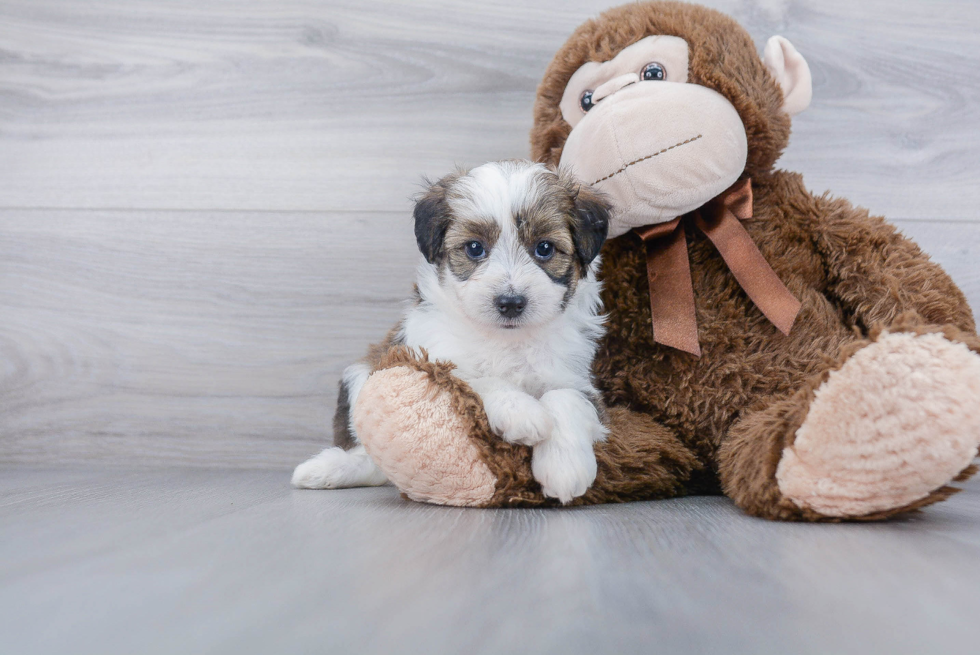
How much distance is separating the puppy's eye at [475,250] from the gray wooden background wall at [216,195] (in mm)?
636

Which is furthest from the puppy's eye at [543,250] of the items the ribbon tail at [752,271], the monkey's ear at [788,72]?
the monkey's ear at [788,72]

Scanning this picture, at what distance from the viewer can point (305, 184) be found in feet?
6.63

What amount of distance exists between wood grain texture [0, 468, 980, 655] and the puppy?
28 cm

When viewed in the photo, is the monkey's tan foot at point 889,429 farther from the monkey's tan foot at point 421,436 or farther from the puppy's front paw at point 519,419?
the monkey's tan foot at point 421,436

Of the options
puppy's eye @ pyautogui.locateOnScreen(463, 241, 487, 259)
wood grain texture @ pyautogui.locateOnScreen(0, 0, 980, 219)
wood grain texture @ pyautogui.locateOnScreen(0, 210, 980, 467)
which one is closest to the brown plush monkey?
puppy's eye @ pyautogui.locateOnScreen(463, 241, 487, 259)

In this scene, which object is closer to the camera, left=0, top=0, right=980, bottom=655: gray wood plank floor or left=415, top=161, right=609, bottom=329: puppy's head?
left=415, top=161, right=609, bottom=329: puppy's head

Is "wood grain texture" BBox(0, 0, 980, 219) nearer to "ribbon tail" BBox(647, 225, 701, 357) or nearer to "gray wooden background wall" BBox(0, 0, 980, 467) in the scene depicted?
"gray wooden background wall" BBox(0, 0, 980, 467)

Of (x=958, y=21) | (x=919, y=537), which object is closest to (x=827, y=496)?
(x=919, y=537)

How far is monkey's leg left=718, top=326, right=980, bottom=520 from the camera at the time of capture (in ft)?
3.18

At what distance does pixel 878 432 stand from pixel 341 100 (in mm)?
→ 1598

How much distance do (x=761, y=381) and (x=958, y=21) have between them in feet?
4.29

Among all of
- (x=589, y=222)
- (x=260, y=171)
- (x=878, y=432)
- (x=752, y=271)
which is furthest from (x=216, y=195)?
(x=878, y=432)

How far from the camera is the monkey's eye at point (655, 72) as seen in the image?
4.71 feet

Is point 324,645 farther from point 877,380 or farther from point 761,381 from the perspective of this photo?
point 761,381
